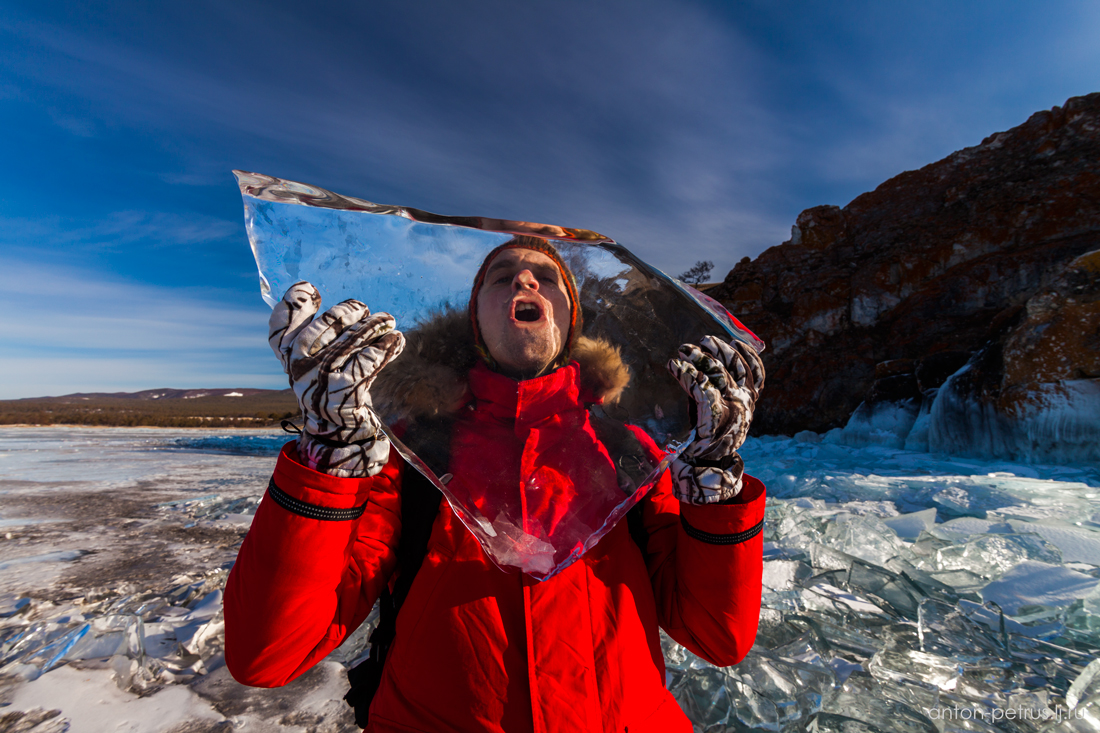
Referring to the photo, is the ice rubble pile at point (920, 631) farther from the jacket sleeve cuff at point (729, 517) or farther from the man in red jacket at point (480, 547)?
the jacket sleeve cuff at point (729, 517)

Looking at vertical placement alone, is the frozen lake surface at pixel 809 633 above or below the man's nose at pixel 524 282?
below

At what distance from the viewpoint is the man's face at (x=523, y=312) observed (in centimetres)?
124

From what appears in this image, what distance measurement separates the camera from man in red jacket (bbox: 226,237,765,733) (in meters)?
1.01

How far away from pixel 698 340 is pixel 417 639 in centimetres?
107

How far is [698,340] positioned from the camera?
1299mm

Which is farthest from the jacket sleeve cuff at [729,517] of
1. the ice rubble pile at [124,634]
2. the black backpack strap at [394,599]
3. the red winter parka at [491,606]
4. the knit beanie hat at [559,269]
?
the ice rubble pile at [124,634]

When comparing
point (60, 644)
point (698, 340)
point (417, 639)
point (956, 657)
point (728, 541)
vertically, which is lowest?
point (956, 657)

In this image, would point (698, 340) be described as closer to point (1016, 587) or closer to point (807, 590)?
point (807, 590)

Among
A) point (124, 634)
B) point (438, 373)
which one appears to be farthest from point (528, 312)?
point (124, 634)

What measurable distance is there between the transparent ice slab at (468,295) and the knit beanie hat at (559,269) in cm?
2

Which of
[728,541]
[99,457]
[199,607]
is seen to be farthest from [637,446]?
[99,457]

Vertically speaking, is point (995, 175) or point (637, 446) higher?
point (995, 175)

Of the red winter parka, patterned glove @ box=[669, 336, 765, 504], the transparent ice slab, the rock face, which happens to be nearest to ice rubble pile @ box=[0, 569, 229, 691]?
the red winter parka

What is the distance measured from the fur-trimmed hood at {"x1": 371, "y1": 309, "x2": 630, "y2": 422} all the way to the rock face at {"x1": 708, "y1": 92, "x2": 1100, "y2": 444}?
7590 millimetres
